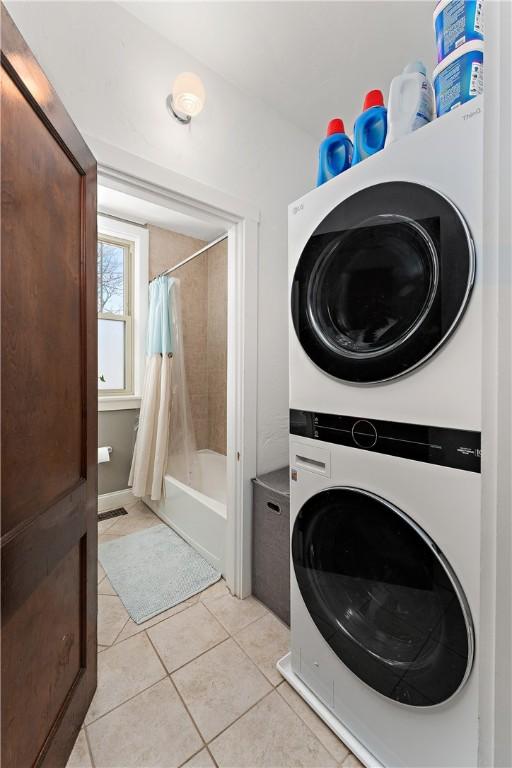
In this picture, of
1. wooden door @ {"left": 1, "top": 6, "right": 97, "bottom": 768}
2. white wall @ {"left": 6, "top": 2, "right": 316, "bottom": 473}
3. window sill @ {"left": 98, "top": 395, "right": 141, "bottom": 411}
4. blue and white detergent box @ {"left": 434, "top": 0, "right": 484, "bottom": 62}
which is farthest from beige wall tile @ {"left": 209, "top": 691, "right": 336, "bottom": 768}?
window sill @ {"left": 98, "top": 395, "right": 141, "bottom": 411}

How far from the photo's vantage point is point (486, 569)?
37 centimetres

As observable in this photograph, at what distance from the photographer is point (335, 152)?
1.09 meters

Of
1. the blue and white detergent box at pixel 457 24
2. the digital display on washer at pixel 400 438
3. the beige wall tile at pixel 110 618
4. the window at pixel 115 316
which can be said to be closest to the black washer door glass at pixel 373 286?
the digital display on washer at pixel 400 438

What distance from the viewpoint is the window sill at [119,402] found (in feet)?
8.32

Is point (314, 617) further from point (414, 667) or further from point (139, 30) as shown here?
point (139, 30)

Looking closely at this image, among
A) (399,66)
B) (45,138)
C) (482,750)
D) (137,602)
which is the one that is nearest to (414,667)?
(482,750)

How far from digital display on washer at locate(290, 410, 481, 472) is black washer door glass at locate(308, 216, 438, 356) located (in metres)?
0.21

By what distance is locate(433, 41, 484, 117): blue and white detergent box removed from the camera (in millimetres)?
751

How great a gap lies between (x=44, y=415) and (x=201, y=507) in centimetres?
130

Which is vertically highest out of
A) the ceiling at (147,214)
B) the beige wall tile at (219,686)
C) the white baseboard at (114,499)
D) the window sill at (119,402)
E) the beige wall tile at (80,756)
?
the ceiling at (147,214)

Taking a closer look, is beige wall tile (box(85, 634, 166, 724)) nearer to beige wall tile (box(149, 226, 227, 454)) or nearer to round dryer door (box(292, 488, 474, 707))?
round dryer door (box(292, 488, 474, 707))

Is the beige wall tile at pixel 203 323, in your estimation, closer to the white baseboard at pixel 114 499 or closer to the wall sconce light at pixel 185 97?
the white baseboard at pixel 114 499

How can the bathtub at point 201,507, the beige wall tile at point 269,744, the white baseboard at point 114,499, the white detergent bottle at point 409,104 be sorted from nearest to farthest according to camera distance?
the white detergent bottle at point 409,104 < the beige wall tile at point 269,744 < the bathtub at point 201,507 < the white baseboard at point 114,499

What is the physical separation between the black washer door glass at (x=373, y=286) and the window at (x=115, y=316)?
224cm
